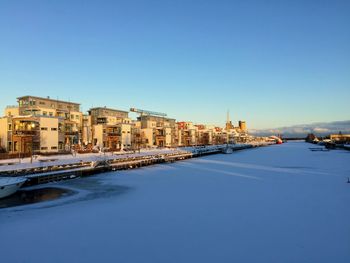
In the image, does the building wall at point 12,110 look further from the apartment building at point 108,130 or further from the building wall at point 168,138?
the building wall at point 168,138

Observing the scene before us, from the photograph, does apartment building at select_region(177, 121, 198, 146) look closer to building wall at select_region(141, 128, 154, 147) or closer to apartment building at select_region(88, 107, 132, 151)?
building wall at select_region(141, 128, 154, 147)

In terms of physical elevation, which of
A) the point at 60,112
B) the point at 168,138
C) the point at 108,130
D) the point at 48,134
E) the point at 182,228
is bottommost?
the point at 182,228

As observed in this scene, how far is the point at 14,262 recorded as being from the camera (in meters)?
10.1

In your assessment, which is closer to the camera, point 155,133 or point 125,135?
point 125,135

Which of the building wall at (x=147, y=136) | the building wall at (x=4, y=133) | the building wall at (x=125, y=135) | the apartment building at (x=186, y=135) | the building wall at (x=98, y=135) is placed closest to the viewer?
the building wall at (x=4, y=133)

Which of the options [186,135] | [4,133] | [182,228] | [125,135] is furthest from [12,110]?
[186,135]

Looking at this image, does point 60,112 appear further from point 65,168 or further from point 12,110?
point 65,168

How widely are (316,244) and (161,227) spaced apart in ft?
25.4

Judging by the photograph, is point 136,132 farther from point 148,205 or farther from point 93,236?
point 93,236

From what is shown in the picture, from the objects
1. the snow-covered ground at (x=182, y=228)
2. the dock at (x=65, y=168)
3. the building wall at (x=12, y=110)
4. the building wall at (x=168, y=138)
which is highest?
the building wall at (x=12, y=110)

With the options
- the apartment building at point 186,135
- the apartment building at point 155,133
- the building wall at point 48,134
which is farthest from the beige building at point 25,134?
the apartment building at point 186,135

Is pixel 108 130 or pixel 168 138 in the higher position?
pixel 108 130

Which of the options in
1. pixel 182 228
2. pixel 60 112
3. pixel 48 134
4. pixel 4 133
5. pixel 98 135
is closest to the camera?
pixel 182 228

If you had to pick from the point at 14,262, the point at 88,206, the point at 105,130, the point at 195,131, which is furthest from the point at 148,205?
the point at 195,131
